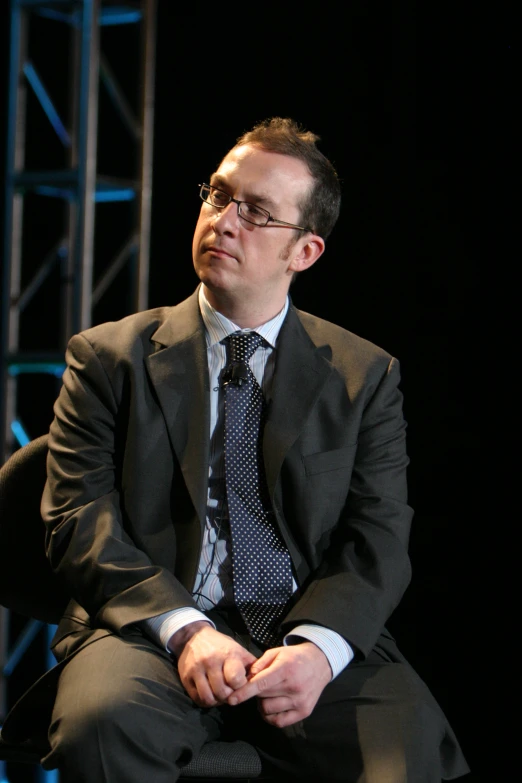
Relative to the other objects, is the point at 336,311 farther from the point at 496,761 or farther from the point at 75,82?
the point at 496,761

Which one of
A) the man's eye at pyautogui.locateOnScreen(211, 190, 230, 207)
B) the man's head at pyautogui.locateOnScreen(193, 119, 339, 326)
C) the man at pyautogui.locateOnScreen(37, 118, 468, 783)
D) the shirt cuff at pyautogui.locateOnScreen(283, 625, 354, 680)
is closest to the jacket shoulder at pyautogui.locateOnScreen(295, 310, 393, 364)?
the man at pyautogui.locateOnScreen(37, 118, 468, 783)

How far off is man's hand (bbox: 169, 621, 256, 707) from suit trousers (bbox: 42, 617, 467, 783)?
5 cm

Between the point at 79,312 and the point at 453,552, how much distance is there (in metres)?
1.54

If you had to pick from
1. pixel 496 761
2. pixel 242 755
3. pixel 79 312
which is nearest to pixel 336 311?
pixel 79 312

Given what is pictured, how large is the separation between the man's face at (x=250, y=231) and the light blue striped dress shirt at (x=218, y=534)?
9 centimetres

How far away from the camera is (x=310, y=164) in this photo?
2.29 meters

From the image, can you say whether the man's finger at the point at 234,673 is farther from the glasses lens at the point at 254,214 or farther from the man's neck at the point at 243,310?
the glasses lens at the point at 254,214

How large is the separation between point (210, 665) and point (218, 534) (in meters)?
0.38

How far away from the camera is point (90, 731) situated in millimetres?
1625

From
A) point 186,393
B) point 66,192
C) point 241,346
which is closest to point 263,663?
point 186,393

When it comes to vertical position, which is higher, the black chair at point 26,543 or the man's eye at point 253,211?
the man's eye at point 253,211

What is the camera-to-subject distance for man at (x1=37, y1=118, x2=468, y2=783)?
1735 millimetres

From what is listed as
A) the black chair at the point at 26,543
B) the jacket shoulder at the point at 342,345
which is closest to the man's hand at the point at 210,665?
the black chair at the point at 26,543

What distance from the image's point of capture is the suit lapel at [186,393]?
1.99m
